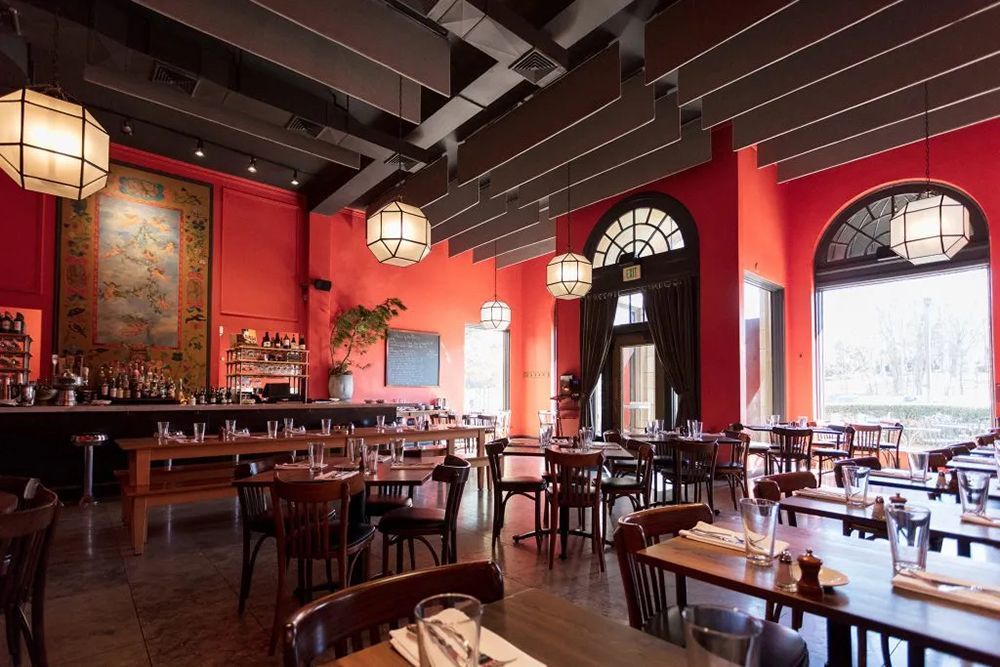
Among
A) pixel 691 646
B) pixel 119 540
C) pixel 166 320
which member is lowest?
pixel 119 540

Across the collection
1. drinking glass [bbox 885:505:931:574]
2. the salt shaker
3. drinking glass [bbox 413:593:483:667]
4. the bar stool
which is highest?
drinking glass [bbox 413:593:483:667]

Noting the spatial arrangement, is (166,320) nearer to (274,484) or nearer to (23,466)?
(23,466)

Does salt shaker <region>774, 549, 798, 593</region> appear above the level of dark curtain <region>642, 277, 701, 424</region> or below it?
below

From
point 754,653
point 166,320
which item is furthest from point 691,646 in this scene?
point 166,320

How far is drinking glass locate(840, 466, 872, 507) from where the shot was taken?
2360 mm

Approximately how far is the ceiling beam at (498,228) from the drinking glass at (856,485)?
7.41 meters

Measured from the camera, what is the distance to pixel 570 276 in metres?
6.67

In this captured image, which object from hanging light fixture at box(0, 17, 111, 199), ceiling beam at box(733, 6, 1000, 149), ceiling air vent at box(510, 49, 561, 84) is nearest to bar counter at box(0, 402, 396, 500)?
hanging light fixture at box(0, 17, 111, 199)

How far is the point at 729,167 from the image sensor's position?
7.27 m

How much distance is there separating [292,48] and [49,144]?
7.11 feet

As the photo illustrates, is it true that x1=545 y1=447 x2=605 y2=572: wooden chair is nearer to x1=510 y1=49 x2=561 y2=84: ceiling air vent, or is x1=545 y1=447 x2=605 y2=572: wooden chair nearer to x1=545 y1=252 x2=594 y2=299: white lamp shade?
x1=545 y1=252 x2=594 y2=299: white lamp shade

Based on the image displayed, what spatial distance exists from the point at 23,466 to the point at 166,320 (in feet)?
9.32

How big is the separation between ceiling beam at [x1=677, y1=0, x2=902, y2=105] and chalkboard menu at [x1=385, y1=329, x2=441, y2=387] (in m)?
7.15

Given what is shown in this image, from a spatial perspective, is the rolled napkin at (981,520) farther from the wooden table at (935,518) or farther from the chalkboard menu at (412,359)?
the chalkboard menu at (412,359)
